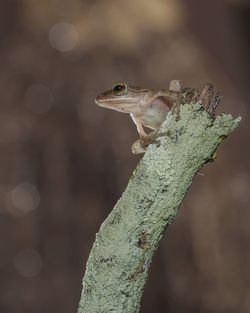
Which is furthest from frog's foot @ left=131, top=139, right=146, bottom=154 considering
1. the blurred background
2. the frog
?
A: the blurred background

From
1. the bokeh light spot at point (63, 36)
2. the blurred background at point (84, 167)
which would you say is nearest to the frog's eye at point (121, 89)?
the blurred background at point (84, 167)

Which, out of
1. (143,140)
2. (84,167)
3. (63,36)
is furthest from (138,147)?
(63,36)

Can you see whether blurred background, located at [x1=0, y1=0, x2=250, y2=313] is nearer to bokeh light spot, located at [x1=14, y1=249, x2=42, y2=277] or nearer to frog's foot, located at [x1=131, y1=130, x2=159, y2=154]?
bokeh light spot, located at [x1=14, y1=249, x2=42, y2=277]

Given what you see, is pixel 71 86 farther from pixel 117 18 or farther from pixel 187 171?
pixel 187 171

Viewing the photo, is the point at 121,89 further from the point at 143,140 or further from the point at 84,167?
the point at 84,167

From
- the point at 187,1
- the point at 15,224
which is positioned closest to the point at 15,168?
the point at 15,224
